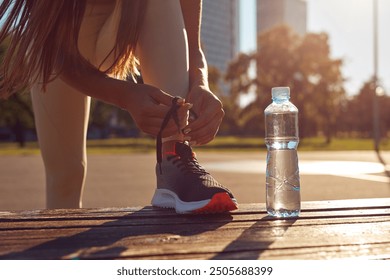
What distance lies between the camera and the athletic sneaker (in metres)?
1.84

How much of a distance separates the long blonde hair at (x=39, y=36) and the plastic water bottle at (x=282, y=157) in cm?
66

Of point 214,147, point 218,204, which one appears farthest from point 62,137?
point 214,147

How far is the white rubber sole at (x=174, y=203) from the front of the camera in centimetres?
183

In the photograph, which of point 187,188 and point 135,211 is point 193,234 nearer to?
point 187,188

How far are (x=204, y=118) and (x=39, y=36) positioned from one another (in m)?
0.67

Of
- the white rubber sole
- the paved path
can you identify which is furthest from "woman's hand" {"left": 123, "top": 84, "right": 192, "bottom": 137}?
the paved path

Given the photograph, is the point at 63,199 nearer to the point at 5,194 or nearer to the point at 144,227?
the point at 144,227

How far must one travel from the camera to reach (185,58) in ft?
7.02

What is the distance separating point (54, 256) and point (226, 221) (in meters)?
0.67

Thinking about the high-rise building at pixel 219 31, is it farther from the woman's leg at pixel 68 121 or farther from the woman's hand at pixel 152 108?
the woman's hand at pixel 152 108

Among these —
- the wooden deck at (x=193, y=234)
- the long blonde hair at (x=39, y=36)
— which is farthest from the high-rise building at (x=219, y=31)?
the wooden deck at (x=193, y=234)

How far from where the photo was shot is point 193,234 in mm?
1555

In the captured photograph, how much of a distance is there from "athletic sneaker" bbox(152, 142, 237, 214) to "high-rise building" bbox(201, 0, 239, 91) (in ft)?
438
